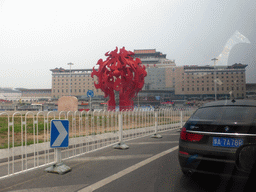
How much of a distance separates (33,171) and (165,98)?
8264cm

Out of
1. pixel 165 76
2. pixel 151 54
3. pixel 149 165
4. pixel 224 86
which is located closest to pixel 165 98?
pixel 165 76

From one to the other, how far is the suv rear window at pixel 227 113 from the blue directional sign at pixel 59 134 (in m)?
2.88

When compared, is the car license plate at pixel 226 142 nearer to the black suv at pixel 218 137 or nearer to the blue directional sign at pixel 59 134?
the black suv at pixel 218 137

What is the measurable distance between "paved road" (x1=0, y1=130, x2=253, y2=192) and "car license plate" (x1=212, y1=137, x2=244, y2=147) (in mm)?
576

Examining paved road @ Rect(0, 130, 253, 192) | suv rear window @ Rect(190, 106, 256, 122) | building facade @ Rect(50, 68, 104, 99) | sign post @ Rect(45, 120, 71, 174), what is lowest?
paved road @ Rect(0, 130, 253, 192)

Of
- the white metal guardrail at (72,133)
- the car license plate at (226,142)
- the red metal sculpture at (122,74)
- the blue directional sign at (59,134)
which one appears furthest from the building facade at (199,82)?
the car license plate at (226,142)

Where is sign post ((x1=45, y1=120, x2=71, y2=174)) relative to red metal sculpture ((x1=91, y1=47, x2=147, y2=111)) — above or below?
below

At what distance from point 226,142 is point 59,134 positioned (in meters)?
3.41

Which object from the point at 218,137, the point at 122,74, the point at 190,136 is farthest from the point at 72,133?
the point at 122,74

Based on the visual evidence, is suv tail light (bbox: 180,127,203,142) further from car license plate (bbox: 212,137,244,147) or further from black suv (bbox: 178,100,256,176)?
car license plate (bbox: 212,137,244,147)

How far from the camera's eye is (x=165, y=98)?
85688mm

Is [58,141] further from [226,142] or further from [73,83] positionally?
[73,83]

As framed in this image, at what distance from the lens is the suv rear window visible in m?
3.50

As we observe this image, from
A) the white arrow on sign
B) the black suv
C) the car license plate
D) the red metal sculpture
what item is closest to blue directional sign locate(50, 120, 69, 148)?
the white arrow on sign
